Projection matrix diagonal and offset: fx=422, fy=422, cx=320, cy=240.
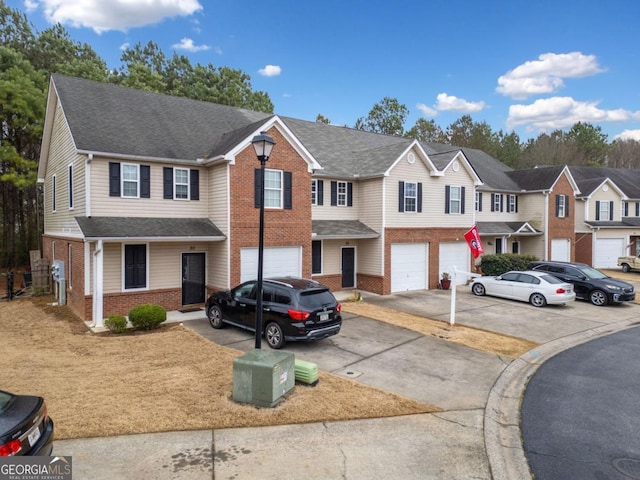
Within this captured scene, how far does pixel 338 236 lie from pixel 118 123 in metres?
10.7

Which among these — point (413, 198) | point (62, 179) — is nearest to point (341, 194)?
point (413, 198)

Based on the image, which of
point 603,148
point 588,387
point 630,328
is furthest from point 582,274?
point 603,148

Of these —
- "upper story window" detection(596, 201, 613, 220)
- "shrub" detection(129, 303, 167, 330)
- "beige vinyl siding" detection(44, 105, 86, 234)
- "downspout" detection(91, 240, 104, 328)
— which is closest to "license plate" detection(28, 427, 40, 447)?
"shrub" detection(129, 303, 167, 330)

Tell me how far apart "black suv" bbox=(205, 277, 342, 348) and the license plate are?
266 inches

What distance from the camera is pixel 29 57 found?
1304 inches

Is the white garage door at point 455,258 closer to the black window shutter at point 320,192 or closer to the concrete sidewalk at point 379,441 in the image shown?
the black window shutter at point 320,192

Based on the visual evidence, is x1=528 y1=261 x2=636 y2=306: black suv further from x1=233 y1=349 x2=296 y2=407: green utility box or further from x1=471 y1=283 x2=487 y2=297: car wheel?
x1=233 y1=349 x2=296 y2=407: green utility box

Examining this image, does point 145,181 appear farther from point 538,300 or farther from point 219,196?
point 538,300

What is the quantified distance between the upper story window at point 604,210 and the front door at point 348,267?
24.9m

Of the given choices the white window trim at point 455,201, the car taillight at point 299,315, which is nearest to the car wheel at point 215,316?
the car taillight at point 299,315

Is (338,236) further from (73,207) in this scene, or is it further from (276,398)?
(276,398)

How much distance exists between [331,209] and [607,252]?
86.8 ft

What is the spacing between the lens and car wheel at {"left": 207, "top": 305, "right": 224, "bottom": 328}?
13.8m

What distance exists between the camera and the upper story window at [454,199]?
24.1 metres
